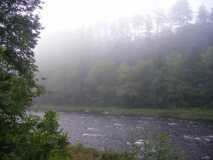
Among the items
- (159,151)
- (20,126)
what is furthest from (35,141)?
(159,151)

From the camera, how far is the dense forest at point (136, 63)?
206ft

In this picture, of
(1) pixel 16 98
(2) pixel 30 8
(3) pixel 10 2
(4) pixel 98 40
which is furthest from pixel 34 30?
(4) pixel 98 40

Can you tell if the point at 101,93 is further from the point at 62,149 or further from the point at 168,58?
the point at 62,149

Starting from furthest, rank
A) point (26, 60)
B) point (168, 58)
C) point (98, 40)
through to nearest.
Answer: point (98, 40)
point (168, 58)
point (26, 60)

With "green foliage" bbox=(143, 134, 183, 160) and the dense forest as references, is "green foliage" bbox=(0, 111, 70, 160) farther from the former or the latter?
the dense forest

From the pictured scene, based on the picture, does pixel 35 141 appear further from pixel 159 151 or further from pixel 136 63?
pixel 136 63

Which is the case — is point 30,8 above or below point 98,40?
below

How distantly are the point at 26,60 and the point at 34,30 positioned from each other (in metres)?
1.31

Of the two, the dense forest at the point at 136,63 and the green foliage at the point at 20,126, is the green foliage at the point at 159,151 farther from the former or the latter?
the dense forest at the point at 136,63

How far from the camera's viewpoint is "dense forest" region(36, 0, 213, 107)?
206 feet

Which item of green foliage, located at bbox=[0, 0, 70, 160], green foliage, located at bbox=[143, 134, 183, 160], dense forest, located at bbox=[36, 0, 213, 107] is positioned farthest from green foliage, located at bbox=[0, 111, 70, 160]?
dense forest, located at bbox=[36, 0, 213, 107]

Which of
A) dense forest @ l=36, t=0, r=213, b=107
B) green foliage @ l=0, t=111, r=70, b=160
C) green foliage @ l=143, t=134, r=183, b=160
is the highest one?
dense forest @ l=36, t=0, r=213, b=107

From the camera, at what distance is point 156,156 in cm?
947

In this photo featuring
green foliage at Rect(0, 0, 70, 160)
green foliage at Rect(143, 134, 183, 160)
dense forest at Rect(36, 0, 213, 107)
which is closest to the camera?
green foliage at Rect(0, 0, 70, 160)
